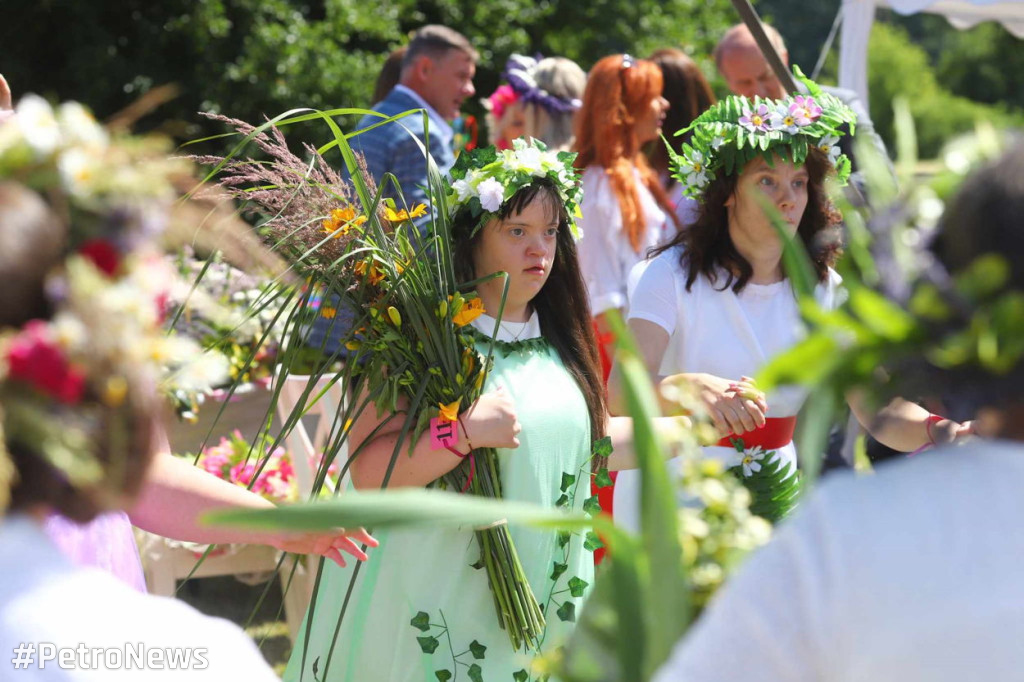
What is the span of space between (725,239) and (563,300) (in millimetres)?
552

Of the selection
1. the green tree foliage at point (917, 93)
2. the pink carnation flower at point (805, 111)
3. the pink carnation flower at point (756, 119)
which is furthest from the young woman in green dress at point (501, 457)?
the green tree foliage at point (917, 93)

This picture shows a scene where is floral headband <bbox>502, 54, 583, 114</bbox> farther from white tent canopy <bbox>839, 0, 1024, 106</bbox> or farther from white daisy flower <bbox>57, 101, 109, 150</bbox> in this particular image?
white daisy flower <bbox>57, 101, 109, 150</bbox>

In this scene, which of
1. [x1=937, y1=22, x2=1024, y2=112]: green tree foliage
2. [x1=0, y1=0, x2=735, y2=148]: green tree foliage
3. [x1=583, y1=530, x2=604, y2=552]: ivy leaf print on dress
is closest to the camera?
[x1=583, y1=530, x2=604, y2=552]: ivy leaf print on dress

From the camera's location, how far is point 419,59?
15.4ft

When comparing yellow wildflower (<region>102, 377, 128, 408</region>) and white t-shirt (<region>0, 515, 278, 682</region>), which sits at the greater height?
yellow wildflower (<region>102, 377, 128, 408</region>)

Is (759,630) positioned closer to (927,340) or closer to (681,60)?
(927,340)

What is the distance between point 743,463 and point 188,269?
8.29ft

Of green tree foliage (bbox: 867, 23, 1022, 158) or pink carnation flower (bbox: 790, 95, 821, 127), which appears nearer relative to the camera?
pink carnation flower (bbox: 790, 95, 821, 127)

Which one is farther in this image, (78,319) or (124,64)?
(124,64)

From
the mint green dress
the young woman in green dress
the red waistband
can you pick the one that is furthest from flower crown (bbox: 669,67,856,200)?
the mint green dress

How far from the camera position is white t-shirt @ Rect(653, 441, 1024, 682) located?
2.86 ft

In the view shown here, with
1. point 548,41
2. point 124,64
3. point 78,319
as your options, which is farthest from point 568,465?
point 548,41

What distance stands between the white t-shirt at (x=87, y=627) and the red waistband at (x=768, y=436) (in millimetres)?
1813

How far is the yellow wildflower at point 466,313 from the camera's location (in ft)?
7.06
